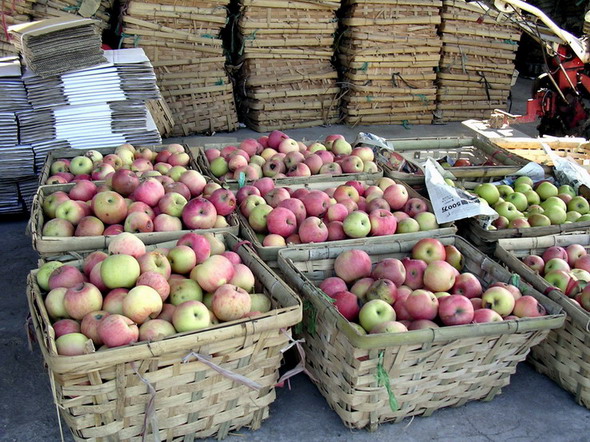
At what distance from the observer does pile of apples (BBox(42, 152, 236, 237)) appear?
8.93 ft

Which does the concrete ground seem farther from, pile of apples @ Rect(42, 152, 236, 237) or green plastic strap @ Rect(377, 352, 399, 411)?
pile of apples @ Rect(42, 152, 236, 237)

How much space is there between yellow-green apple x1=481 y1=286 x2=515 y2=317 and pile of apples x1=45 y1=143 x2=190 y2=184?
1796 millimetres

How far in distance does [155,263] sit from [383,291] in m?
0.92

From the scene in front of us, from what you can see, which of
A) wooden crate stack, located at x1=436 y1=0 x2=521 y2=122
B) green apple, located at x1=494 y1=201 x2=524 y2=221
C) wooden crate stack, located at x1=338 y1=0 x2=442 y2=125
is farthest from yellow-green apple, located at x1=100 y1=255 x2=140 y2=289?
wooden crate stack, located at x1=436 y1=0 x2=521 y2=122

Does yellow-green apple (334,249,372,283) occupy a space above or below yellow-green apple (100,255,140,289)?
below

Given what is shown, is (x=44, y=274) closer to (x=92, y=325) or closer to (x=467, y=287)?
(x=92, y=325)

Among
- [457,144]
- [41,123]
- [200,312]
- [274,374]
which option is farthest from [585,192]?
[41,123]

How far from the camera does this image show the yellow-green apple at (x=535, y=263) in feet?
9.19

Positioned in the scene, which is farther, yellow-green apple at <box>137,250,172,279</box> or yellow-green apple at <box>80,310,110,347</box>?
yellow-green apple at <box>137,250,172,279</box>

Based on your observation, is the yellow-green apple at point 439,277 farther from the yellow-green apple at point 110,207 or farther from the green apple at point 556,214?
the yellow-green apple at point 110,207

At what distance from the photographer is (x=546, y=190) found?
364 cm

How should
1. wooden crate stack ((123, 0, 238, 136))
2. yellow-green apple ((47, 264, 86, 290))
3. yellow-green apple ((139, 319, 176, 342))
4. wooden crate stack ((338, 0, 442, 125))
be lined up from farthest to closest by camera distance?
wooden crate stack ((338, 0, 442, 125)) < wooden crate stack ((123, 0, 238, 136)) < yellow-green apple ((47, 264, 86, 290)) < yellow-green apple ((139, 319, 176, 342))

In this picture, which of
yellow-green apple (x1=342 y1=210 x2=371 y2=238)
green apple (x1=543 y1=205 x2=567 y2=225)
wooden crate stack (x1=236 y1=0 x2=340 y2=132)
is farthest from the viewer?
wooden crate stack (x1=236 y1=0 x2=340 y2=132)

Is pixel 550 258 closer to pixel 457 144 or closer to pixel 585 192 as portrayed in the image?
pixel 585 192
